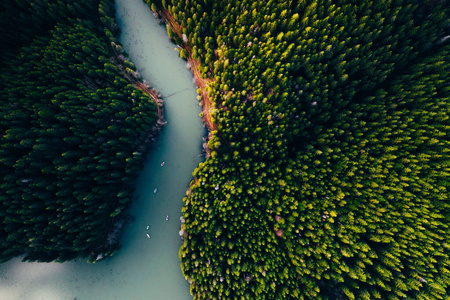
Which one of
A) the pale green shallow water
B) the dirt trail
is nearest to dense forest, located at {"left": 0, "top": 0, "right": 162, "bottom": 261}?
the pale green shallow water

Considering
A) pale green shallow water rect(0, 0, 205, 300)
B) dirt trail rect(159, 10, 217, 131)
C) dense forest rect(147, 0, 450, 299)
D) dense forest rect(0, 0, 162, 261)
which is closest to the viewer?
dense forest rect(0, 0, 162, 261)

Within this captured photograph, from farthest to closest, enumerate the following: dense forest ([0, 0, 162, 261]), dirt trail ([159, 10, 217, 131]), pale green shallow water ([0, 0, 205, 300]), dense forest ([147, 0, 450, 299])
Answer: dirt trail ([159, 10, 217, 131]) < pale green shallow water ([0, 0, 205, 300]) < dense forest ([147, 0, 450, 299]) < dense forest ([0, 0, 162, 261])

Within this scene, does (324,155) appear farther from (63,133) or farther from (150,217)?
(63,133)

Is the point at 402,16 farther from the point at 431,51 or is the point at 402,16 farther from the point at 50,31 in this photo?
the point at 50,31

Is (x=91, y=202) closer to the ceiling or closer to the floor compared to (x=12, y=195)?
closer to the ceiling

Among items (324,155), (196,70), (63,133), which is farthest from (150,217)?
(324,155)

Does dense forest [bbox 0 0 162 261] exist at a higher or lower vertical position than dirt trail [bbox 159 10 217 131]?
lower

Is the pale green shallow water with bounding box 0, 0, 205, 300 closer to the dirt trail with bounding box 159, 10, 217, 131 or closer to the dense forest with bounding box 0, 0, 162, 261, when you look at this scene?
the dirt trail with bounding box 159, 10, 217, 131

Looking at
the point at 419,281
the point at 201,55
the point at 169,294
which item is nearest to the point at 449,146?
the point at 419,281
